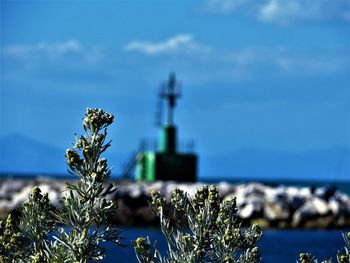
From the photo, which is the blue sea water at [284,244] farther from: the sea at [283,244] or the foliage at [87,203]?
the foliage at [87,203]

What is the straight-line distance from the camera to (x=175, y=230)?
6105 millimetres

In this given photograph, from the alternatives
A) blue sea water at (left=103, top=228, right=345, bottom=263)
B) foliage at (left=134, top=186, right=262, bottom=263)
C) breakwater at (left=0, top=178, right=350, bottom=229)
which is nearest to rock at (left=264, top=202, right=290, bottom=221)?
breakwater at (left=0, top=178, right=350, bottom=229)

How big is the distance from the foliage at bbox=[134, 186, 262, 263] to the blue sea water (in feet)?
73.2

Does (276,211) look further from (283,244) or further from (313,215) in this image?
(283,244)

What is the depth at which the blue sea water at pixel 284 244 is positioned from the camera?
3177 cm

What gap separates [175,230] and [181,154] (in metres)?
45.8

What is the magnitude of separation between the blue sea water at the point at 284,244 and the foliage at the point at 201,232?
22.3 m

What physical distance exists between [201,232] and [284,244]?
31.5 meters

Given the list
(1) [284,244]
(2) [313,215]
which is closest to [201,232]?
(1) [284,244]

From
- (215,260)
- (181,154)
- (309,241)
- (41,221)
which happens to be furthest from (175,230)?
(181,154)

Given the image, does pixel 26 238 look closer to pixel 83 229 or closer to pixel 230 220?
pixel 83 229

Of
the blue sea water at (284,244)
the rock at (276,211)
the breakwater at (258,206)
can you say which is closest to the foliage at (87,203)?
the blue sea water at (284,244)

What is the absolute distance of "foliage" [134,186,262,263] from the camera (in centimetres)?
576

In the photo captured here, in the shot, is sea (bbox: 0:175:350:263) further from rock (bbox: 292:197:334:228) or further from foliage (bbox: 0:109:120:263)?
foliage (bbox: 0:109:120:263)
